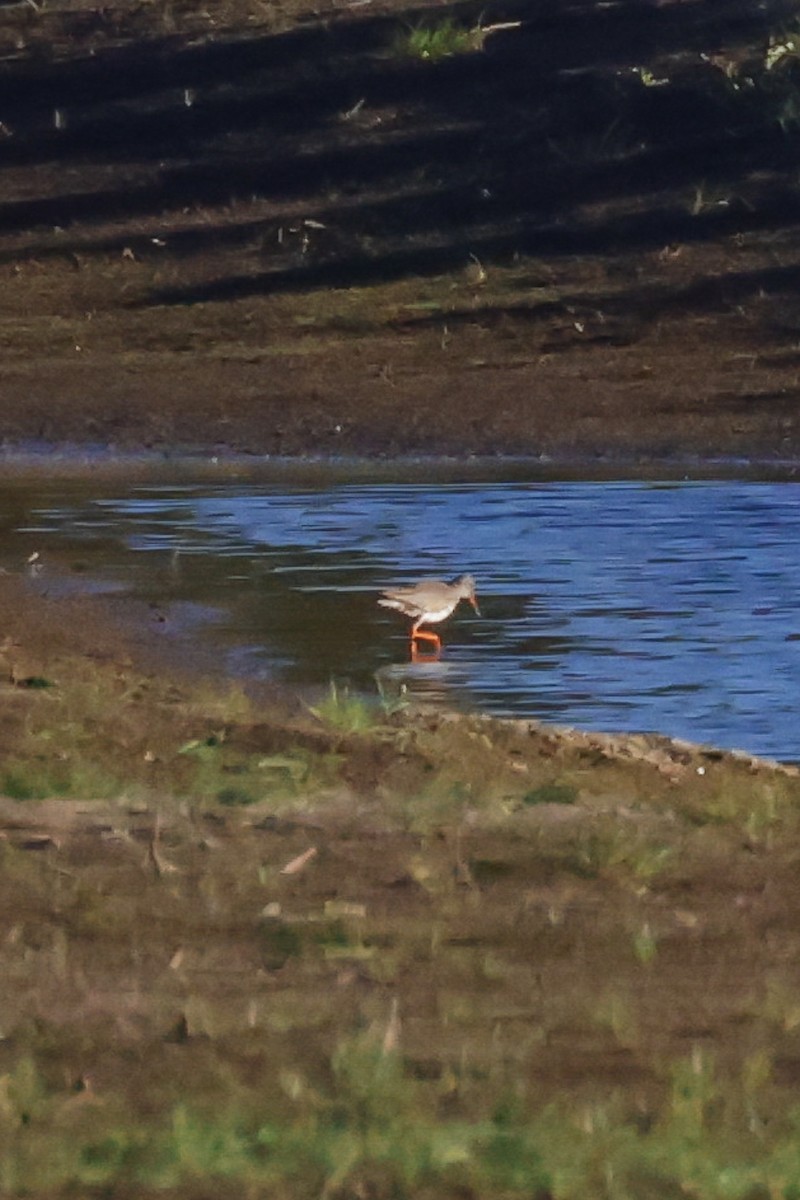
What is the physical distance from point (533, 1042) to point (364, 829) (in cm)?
207

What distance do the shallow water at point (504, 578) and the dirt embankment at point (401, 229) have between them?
2776 millimetres

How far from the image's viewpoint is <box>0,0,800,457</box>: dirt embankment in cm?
2162

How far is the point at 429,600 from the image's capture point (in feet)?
40.3

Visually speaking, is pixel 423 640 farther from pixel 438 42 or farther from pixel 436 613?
pixel 438 42

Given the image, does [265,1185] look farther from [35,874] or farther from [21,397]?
[21,397]

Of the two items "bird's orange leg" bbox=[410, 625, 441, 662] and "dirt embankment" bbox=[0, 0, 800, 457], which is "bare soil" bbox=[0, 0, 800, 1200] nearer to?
"dirt embankment" bbox=[0, 0, 800, 457]

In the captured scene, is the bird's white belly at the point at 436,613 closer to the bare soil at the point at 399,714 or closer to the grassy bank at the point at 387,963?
the bare soil at the point at 399,714

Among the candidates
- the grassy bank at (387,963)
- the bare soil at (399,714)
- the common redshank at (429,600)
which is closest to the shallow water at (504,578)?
the common redshank at (429,600)

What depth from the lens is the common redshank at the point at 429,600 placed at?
12.3 meters

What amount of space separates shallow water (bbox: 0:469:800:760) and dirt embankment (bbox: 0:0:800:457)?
9.11 ft

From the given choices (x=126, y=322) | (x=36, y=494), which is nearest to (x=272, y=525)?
(x=36, y=494)

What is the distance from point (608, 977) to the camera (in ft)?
20.6

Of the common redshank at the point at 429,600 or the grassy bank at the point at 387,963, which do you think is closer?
the grassy bank at the point at 387,963

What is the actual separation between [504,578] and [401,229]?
1173 cm
